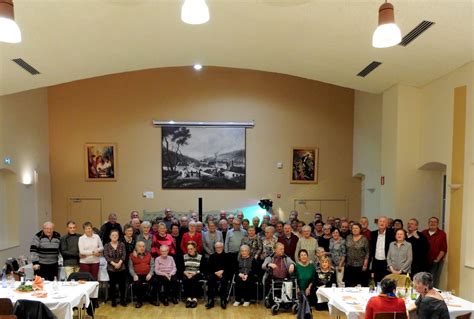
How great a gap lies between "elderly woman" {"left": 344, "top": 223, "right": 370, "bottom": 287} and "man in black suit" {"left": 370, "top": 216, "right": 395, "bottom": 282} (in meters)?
0.14

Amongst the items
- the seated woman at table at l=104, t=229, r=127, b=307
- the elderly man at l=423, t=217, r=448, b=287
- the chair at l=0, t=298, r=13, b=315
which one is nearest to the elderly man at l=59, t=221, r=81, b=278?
the seated woman at table at l=104, t=229, r=127, b=307

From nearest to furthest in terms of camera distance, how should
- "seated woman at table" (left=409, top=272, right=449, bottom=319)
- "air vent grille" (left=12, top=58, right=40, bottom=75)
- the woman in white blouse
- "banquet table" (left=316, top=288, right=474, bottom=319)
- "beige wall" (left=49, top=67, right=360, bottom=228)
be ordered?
1. "seated woman at table" (left=409, top=272, right=449, bottom=319)
2. "banquet table" (left=316, top=288, right=474, bottom=319)
3. "air vent grille" (left=12, top=58, right=40, bottom=75)
4. the woman in white blouse
5. "beige wall" (left=49, top=67, right=360, bottom=228)

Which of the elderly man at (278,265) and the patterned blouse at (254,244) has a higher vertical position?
the patterned blouse at (254,244)

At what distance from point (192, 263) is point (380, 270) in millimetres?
3366

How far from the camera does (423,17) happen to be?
5.46 m

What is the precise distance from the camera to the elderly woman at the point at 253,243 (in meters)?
7.46

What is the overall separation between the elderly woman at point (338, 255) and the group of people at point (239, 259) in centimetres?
2

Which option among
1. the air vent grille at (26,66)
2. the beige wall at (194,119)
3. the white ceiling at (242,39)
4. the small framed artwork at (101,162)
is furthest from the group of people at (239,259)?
the small framed artwork at (101,162)

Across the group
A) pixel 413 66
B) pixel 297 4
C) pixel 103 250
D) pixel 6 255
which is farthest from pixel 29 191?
pixel 413 66

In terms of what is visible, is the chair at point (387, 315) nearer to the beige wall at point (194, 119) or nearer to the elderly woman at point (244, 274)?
the elderly woman at point (244, 274)

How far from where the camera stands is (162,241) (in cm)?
769

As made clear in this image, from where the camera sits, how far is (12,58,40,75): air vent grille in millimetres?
6723

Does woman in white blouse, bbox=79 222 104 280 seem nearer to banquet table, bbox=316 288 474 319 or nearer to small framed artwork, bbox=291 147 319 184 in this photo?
banquet table, bbox=316 288 474 319

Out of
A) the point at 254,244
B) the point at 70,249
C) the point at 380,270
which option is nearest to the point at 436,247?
the point at 380,270
